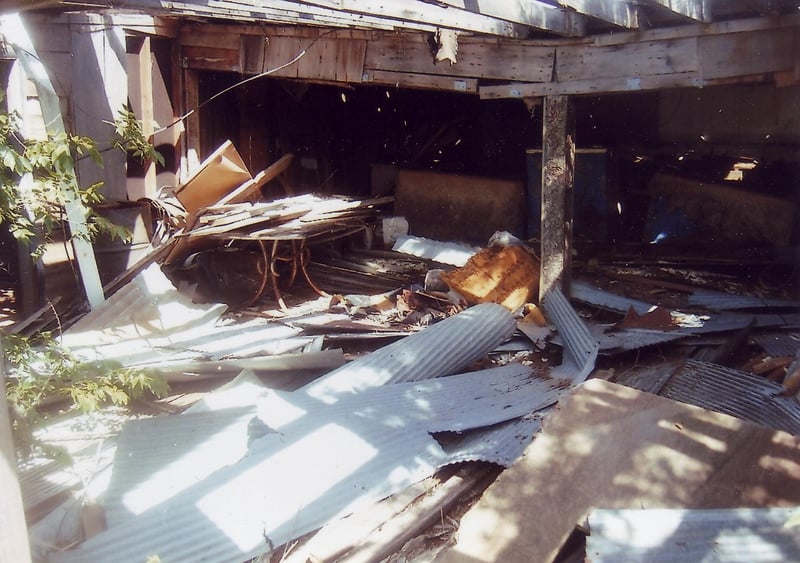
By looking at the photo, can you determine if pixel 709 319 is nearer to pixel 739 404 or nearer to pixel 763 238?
pixel 739 404

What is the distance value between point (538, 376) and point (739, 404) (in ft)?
4.57

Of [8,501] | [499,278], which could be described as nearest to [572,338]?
[499,278]

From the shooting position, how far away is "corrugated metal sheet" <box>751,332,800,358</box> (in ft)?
17.2

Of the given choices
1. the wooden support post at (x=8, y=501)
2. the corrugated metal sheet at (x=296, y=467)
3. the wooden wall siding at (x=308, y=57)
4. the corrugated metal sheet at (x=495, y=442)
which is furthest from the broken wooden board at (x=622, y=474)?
the wooden wall siding at (x=308, y=57)

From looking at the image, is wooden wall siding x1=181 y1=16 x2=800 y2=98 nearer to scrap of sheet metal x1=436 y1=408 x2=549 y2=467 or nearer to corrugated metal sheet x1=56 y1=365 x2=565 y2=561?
corrugated metal sheet x1=56 y1=365 x2=565 y2=561

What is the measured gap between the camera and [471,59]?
6.69m

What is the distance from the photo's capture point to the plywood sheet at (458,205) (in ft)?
32.2

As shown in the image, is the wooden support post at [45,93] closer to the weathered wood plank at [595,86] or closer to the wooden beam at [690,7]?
the weathered wood plank at [595,86]

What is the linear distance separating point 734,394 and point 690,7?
2675mm

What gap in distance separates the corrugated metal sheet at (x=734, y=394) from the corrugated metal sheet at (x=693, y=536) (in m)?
1.64

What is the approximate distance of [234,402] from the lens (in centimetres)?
448

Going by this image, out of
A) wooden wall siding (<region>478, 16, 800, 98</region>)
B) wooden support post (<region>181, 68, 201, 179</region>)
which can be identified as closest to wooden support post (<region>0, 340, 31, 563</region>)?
wooden wall siding (<region>478, 16, 800, 98</region>)

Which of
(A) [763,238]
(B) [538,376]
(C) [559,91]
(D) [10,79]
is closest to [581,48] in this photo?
(C) [559,91]

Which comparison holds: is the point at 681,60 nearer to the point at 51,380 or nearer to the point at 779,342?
the point at 779,342
